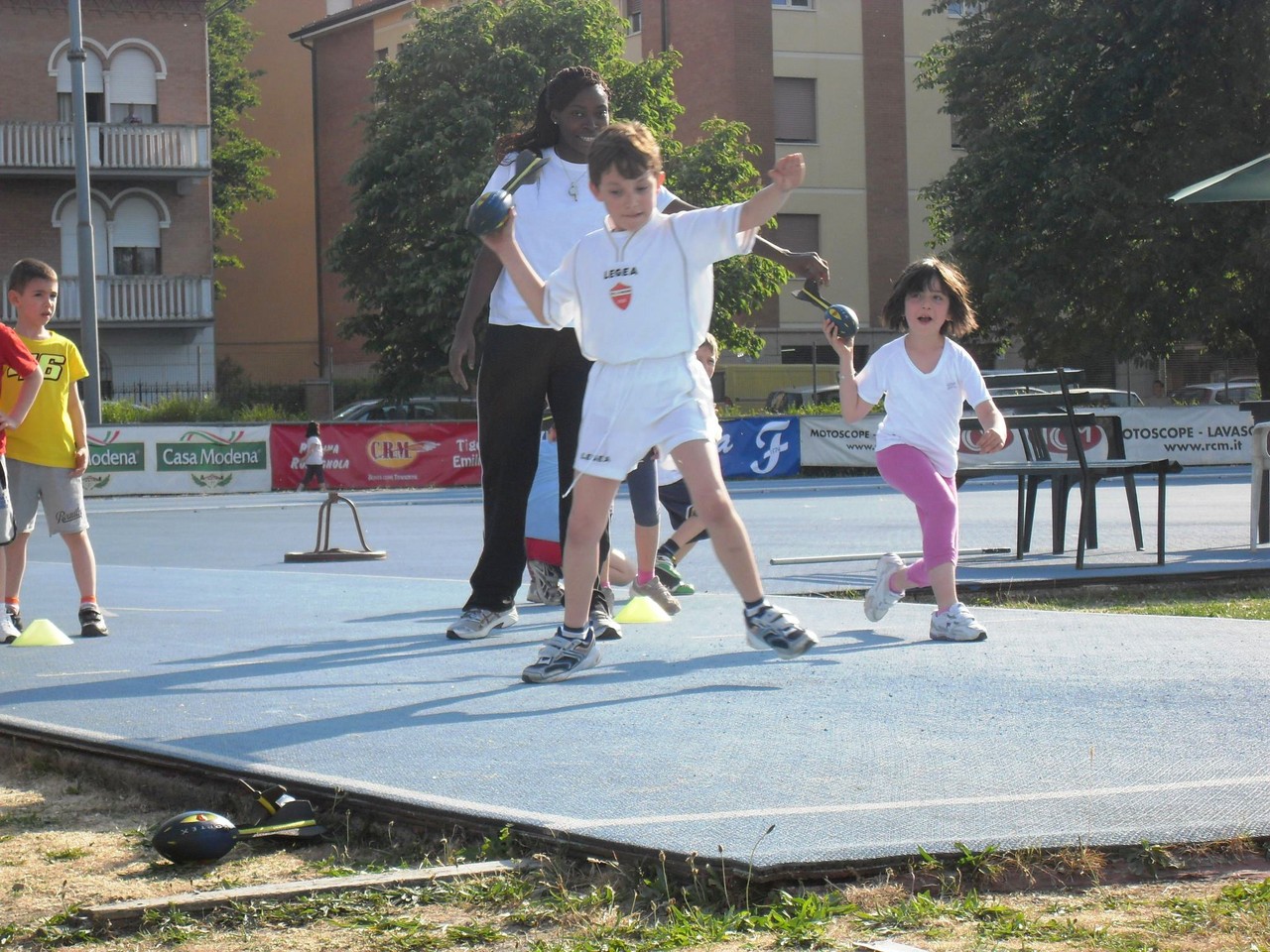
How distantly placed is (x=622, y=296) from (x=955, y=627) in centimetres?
210

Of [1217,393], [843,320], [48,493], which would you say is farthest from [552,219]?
[1217,393]

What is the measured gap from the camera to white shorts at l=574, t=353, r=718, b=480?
16.7 feet

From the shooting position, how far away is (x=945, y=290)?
705cm

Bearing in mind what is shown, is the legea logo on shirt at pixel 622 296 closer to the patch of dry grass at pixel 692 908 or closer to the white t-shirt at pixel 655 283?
the white t-shirt at pixel 655 283

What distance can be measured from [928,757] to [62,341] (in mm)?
5093

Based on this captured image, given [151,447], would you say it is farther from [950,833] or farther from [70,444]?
[950,833]

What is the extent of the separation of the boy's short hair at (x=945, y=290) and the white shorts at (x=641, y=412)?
6.98 ft

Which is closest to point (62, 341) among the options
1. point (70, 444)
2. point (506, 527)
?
point (70, 444)

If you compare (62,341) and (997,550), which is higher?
(62,341)

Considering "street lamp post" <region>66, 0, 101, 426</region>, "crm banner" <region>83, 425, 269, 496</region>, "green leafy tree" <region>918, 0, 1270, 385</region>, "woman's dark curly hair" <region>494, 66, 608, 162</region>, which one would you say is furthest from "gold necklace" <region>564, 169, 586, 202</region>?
"green leafy tree" <region>918, 0, 1270, 385</region>

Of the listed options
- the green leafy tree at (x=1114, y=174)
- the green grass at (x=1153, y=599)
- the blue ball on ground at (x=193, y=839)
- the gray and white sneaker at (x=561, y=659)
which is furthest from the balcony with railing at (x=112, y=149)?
the blue ball on ground at (x=193, y=839)

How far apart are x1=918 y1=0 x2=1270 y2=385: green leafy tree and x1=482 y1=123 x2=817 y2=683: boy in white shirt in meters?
34.3

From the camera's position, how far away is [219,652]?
654 cm

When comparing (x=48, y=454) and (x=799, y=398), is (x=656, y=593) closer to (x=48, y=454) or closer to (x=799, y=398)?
(x=48, y=454)
